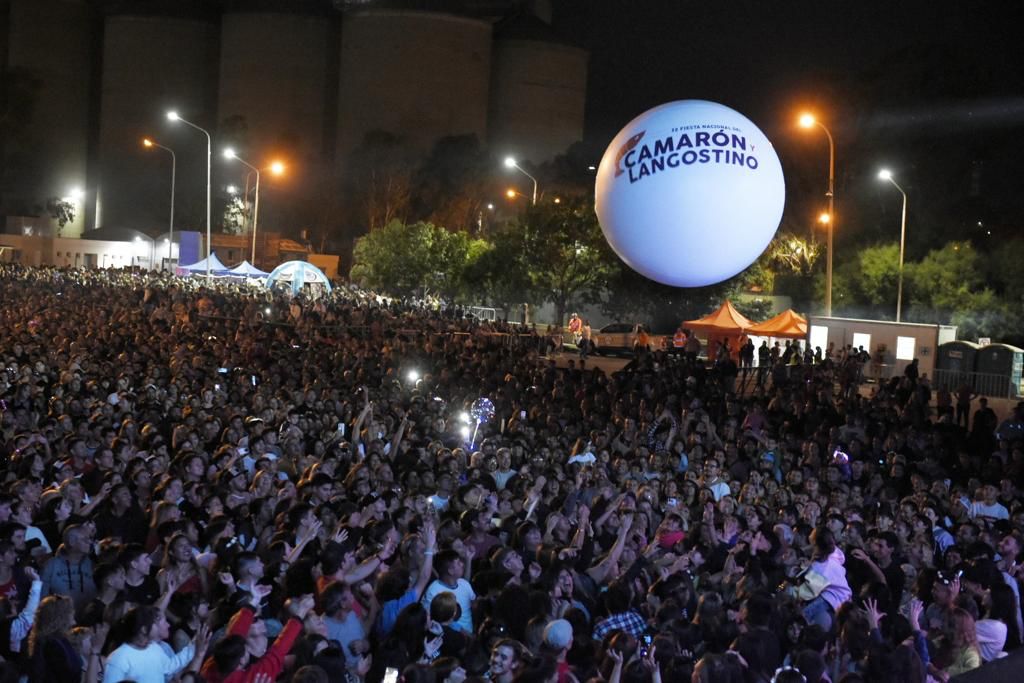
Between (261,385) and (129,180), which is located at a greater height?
(129,180)

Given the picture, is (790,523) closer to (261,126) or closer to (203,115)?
(261,126)

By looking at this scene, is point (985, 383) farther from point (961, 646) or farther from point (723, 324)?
point (961, 646)

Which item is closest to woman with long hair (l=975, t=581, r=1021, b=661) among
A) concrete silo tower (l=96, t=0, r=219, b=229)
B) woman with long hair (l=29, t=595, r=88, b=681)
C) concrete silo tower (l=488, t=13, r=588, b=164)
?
woman with long hair (l=29, t=595, r=88, b=681)

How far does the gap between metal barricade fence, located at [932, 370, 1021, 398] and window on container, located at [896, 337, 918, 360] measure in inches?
33.5

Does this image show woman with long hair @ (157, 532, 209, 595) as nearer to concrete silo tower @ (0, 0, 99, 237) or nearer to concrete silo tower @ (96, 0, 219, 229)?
concrete silo tower @ (96, 0, 219, 229)

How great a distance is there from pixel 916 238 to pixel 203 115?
178 ft

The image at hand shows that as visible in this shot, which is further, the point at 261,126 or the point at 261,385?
the point at 261,126

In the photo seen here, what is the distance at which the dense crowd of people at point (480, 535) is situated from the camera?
502cm

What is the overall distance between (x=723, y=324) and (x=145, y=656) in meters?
23.6

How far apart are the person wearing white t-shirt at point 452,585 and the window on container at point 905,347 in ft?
63.9

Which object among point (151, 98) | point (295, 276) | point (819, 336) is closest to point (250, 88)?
point (151, 98)

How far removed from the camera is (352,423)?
506 inches

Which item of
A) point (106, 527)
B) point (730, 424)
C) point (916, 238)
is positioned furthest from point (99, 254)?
point (106, 527)

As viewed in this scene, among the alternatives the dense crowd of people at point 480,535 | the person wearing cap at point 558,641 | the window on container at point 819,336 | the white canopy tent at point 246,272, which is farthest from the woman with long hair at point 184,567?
the white canopy tent at point 246,272
